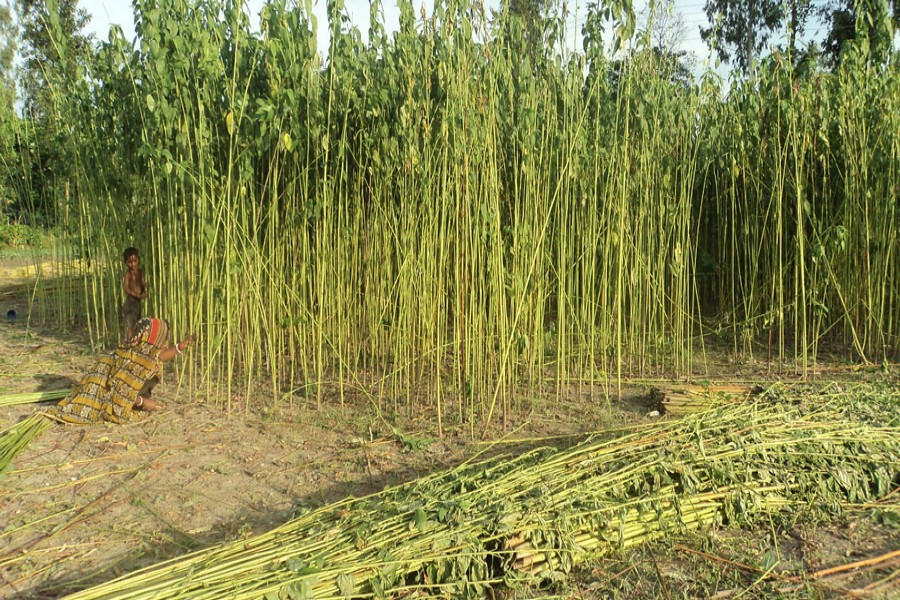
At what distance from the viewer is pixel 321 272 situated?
4.50 metres

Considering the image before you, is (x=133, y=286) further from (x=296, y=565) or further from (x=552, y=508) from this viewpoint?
(x=552, y=508)

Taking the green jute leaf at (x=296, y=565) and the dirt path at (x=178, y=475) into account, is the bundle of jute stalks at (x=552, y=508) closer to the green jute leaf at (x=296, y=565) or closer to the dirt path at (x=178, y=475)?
the green jute leaf at (x=296, y=565)

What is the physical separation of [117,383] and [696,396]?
3.48 meters

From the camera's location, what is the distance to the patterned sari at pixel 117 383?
13.7ft

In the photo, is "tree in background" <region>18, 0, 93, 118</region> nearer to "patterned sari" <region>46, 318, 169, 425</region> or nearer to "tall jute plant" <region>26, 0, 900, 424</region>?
"tall jute plant" <region>26, 0, 900, 424</region>

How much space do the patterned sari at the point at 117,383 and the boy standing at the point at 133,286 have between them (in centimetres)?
73

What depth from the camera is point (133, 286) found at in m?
5.11

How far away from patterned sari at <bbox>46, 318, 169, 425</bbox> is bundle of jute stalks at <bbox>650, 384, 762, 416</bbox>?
3.11 metres

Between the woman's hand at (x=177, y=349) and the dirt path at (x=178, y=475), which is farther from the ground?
the woman's hand at (x=177, y=349)

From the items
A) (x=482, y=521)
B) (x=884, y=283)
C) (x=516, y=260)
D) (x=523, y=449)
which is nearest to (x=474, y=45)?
(x=516, y=260)


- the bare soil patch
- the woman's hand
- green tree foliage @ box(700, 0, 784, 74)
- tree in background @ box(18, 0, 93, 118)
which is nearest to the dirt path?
the bare soil patch

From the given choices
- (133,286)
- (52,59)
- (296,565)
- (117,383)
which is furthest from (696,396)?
(52,59)

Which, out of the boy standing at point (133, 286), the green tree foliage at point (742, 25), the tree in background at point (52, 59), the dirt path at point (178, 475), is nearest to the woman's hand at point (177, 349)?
the dirt path at point (178, 475)

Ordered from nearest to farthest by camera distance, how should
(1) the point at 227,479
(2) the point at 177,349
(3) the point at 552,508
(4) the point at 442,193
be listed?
(3) the point at 552,508
(1) the point at 227,479
(4) the point at 442,193
(2) the point at 177,349
